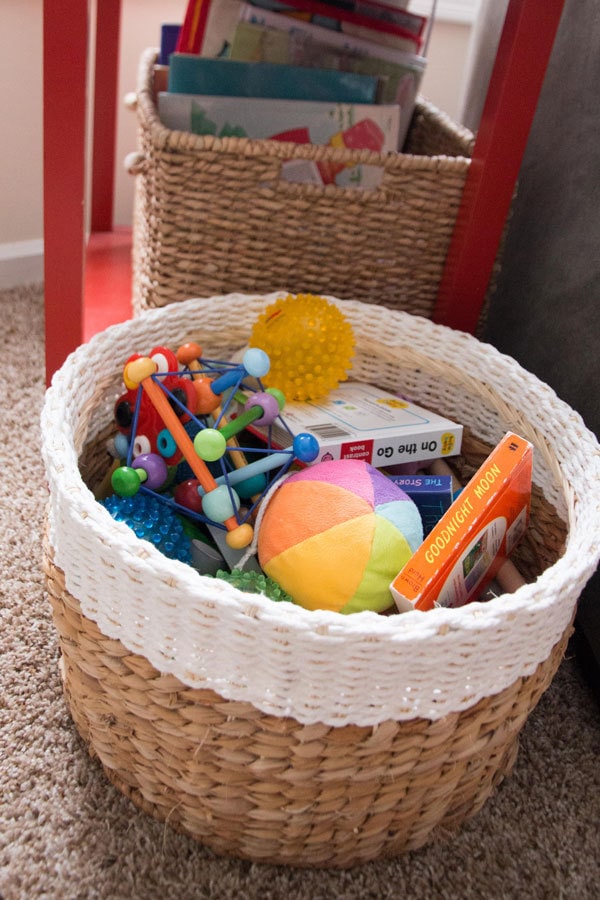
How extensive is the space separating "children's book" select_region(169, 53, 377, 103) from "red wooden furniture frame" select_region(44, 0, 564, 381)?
19 cm

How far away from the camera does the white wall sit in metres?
1.32

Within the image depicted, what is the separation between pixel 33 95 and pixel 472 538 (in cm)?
115

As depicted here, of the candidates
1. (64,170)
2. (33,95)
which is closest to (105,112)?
(33,95)

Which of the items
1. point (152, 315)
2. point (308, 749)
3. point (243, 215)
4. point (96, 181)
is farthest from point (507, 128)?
point (96, 181)

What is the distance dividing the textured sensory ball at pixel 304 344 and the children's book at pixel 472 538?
0.23 m

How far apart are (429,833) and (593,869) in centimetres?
14

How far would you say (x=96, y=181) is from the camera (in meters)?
1.51

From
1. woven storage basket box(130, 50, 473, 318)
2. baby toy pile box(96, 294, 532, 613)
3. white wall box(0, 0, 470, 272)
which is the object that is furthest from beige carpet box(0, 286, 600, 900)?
white wall box(0, 0, 470, 272)

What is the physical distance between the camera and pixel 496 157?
3.03ft

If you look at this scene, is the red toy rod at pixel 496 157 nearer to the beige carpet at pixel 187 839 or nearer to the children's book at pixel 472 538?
the children's book at pixel 472 538

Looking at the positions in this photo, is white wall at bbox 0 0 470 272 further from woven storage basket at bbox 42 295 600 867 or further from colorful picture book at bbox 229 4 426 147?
woven storage basket at bbox 42 295 600 867

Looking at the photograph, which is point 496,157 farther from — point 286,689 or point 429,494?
point 286,689

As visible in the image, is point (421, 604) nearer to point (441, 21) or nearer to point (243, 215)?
point (243, 215)

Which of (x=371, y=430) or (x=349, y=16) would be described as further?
(x=349, y=16)
